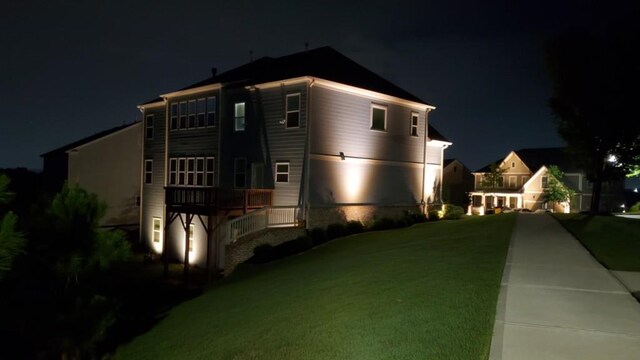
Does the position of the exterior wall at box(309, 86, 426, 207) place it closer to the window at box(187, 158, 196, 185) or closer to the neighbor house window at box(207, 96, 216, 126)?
the neighbor house window at box(207, 96, 216, 126)

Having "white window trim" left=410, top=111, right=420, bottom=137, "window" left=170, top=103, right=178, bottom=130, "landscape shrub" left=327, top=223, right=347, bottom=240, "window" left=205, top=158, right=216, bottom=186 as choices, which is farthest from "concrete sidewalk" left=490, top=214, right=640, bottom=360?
"window" left=170, top=103, right=178, bottom=130

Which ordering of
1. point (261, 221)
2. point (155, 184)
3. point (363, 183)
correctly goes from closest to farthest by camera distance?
1. point (261, 221)
2. point (363, 183)
3. point (155, 184)

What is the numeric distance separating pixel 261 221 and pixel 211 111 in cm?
829

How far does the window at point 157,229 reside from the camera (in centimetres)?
2872

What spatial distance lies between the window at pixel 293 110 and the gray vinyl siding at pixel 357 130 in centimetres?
83

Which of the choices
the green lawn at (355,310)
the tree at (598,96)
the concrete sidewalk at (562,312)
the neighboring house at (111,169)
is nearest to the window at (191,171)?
the neighboring house at (111,169)

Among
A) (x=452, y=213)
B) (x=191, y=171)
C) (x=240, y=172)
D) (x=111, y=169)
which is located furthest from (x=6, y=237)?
(x=111, y=169)

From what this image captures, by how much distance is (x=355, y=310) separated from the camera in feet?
28.6

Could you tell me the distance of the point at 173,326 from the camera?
11.9 meters

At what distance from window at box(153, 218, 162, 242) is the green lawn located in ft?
46.3

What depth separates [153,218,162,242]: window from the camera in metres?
28.7

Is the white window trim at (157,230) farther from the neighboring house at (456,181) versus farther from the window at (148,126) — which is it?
the neighboring house at (456,181)

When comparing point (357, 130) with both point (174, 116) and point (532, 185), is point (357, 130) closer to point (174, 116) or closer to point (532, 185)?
point (174, 116)

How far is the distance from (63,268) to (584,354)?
26.5ft
